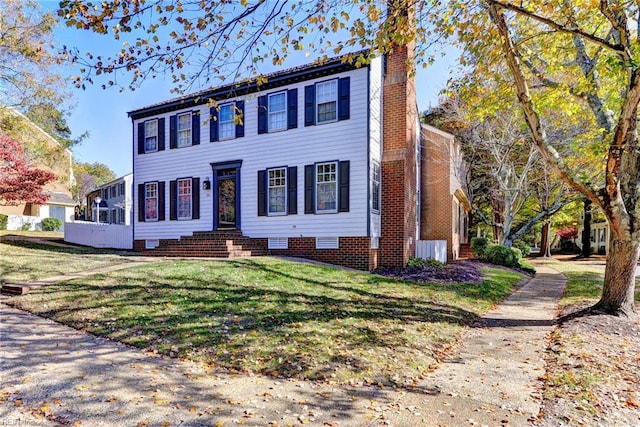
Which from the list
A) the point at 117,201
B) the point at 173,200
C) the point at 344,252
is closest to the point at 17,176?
the point at 173,200

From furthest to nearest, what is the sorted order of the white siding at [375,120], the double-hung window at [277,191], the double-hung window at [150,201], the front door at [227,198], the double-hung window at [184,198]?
the double-hung window at [150,201] → the double-hung window at [184,198] → the front door at [227,198] → the double-hung window at [277,191] → the white siding at [375,120]

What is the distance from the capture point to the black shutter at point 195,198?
1556 centimetres

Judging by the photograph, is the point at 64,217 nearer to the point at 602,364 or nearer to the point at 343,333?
the point at 343,333

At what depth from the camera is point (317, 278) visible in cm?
995

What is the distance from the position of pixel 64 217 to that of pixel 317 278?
110 feet

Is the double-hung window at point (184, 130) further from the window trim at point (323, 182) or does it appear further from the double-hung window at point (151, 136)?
the window trim at point (323, 182)

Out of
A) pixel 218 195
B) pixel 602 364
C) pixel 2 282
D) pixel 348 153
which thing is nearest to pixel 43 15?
pixel 218 195

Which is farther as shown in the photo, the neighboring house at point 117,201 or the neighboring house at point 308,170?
the neighboring house at point 117,201

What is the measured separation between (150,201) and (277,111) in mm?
7283

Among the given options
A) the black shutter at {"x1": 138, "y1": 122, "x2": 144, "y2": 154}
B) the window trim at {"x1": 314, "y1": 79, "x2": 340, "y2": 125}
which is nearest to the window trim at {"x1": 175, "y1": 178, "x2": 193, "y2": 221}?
the black shutter at {"x1": 138, "y1": 122, "x2": 144, "y2": 154}

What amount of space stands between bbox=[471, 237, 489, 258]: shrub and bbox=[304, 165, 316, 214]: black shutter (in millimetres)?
9955

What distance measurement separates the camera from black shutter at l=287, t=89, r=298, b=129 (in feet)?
45.2

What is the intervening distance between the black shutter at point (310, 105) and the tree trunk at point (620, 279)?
364 inches

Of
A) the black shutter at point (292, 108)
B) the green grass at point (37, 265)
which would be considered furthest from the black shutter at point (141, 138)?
the black shutter at point (292, 108)
